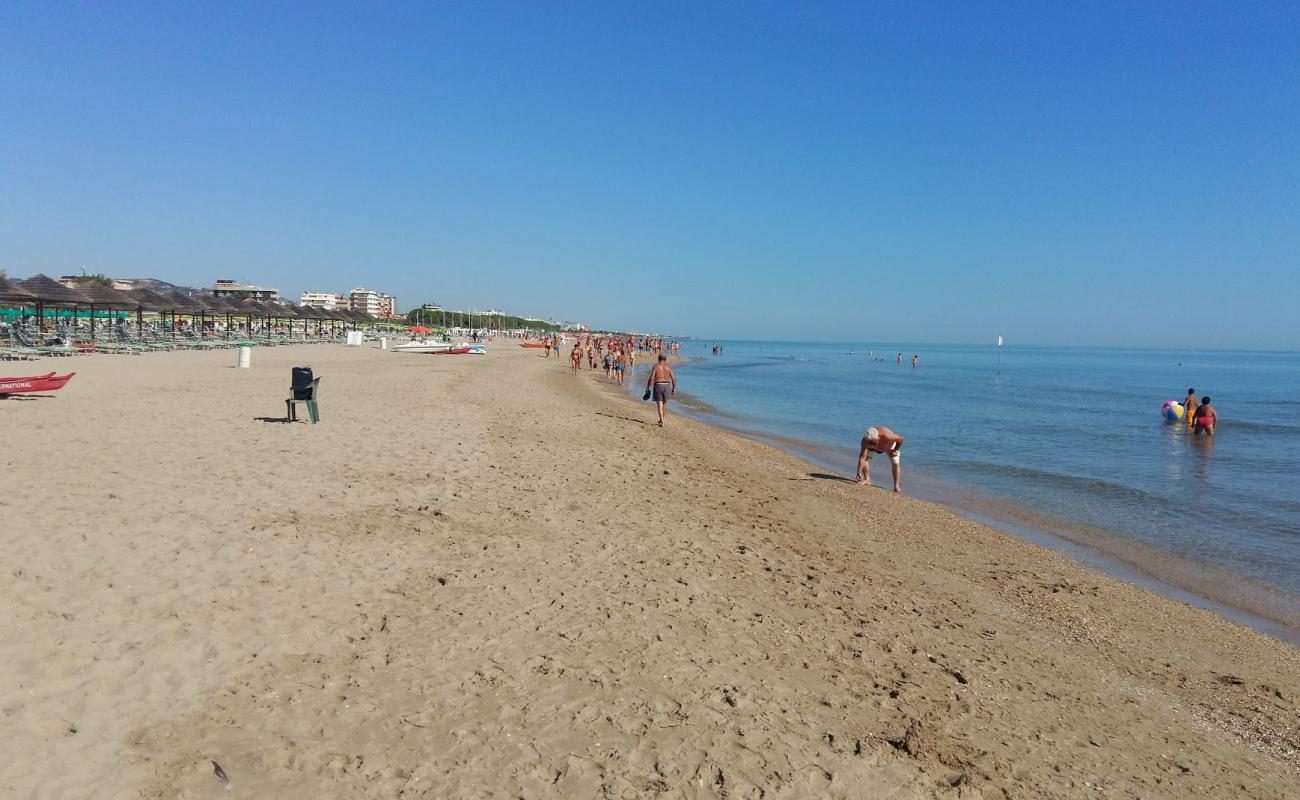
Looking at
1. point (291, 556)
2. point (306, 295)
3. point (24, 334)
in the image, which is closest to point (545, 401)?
point (291, 556)

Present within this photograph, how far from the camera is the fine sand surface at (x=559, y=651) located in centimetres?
316

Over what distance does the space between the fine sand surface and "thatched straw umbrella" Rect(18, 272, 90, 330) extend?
1036 inches

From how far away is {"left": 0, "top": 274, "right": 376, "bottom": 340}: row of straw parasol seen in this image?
28516 mm

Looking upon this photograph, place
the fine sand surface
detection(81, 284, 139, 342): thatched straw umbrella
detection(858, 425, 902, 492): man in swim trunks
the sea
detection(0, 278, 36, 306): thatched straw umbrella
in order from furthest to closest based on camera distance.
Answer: detection(81, 284, 139, 342): thatched straw umbrella
detection(0, 278, 36, 306): thatched straw umbrella
detection(858, 425, 902, 492): man in swim trunks
the sea
the fine sand surface

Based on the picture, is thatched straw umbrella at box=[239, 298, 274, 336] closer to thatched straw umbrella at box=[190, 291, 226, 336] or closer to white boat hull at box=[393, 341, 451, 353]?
→ thatched straw umbrella at box=[190, 291, 226, 336]

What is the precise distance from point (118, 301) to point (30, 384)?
24.1m

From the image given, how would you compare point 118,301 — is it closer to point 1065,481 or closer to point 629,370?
point 629,370

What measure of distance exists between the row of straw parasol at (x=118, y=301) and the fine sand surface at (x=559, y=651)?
26.4 metres

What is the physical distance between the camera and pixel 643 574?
5598mm

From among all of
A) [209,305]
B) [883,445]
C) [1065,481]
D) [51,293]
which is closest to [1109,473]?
[1065,481]

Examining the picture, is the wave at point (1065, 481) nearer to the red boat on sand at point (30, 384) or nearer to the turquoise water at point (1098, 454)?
the turquoise water at point (1098, 454)

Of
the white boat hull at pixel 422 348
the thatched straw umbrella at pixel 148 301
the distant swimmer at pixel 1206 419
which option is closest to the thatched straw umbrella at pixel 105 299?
the thatched straw umbrella at pixel 148 301

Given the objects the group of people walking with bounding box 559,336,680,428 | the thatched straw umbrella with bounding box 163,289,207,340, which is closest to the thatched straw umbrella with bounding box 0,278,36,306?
the thatched straw umbrella with bounding box 163,289,207,340

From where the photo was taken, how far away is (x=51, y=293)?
2947 cm
